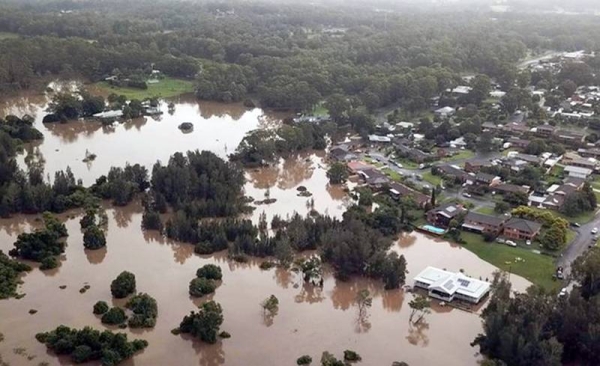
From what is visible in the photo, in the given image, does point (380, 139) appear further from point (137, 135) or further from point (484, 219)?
point (137, 135)

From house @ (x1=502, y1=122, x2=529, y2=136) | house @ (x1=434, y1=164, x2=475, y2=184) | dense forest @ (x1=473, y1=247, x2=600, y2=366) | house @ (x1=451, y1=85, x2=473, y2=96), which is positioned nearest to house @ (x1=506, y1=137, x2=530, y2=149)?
house @ (x1=502, y1=122, x2=529, y2=136)

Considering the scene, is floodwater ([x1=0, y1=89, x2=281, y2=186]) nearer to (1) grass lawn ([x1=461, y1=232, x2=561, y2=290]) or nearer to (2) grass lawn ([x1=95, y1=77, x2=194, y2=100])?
(2) grass lawn ([x1=95, y1=77, x2=194, y2=100])

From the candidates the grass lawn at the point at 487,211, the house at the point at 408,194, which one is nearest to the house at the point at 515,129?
the house at the point at 408,194

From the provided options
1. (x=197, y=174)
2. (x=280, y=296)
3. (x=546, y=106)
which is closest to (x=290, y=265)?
(x=280, y=296)

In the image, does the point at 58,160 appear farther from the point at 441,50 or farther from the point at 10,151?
the point at 441,50

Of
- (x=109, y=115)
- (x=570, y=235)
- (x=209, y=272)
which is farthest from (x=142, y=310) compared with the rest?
(x=109, y=115)
